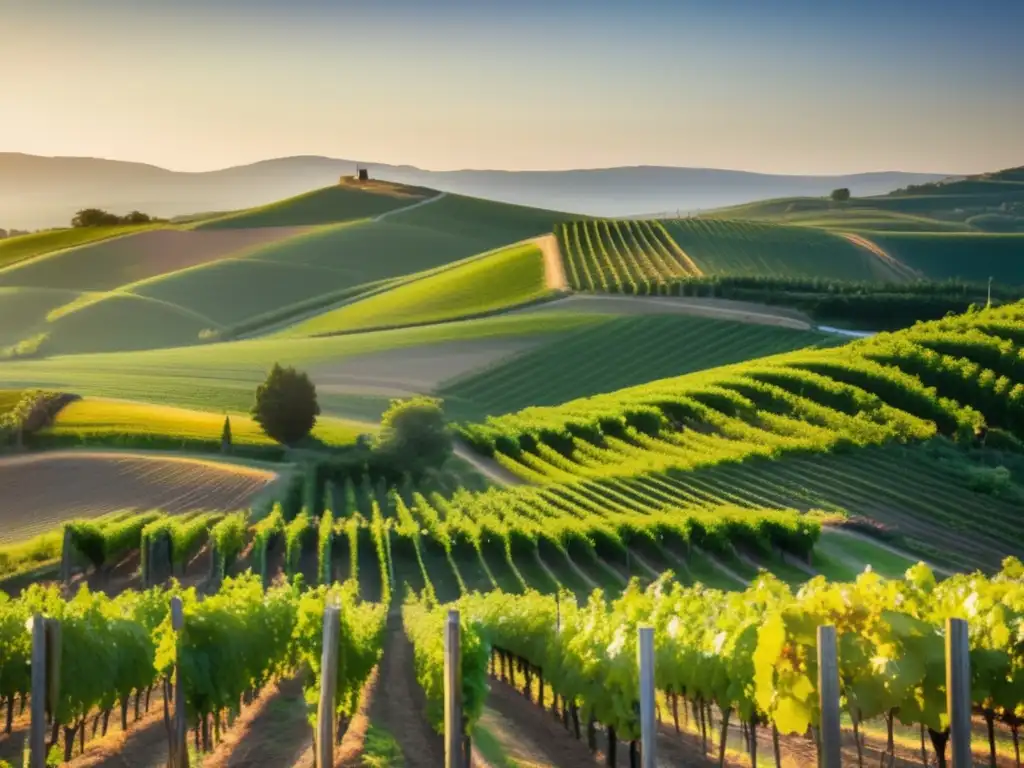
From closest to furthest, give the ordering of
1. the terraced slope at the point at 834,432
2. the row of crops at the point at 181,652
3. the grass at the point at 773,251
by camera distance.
Answer: the row of crops at the point at 181,652
the terraced slope at the point at 834,432
the grass at the point at 773,251

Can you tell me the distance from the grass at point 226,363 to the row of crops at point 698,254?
11.8 meters

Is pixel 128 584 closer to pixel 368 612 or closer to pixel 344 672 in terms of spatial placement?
pixel 368 612

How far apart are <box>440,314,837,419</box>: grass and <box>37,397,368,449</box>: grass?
11879 mm

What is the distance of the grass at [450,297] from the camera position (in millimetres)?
111538

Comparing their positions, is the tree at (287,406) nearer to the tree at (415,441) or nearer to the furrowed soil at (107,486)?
the tree at (415,441)

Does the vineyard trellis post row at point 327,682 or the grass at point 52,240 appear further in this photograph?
the grass at point 52,240

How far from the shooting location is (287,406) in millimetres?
65938

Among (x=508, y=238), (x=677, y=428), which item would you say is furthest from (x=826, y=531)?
(x=508, y=238)

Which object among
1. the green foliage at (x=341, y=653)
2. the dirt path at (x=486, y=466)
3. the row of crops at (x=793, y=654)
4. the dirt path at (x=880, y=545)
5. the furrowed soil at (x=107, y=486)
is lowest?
the dirt path at (x=486, y=466)

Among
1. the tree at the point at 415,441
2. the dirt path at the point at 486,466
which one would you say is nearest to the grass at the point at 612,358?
the dirt path at the point at 486,466

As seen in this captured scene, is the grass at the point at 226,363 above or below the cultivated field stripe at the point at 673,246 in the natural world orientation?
below

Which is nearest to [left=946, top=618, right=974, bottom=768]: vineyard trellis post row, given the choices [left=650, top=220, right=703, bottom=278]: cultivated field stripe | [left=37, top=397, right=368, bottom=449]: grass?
[left=37, top=397, right=368, bottom=449]: grass

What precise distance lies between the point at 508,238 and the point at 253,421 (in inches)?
3998

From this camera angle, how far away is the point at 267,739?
20.1 meters
